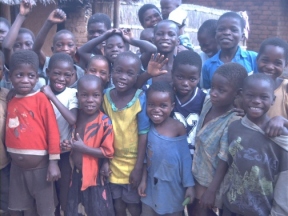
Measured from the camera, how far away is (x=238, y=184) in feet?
7.67

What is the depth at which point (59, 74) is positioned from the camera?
2.91 m

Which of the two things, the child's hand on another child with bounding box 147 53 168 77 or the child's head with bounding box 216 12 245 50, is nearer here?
the child's hand on another child with bounding box 147 53 168 77

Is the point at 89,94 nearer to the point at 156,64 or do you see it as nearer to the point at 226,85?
the point at 156,64

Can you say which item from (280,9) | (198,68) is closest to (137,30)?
(280,9)

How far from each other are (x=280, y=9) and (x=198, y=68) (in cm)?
724

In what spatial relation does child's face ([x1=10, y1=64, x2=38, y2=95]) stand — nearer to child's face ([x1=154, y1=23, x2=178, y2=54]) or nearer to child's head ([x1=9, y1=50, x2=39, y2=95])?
child's head ([x1=9, y1=50, x2=39, y2=95])

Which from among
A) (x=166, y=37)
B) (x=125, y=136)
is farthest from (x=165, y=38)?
(x=125, y=136)

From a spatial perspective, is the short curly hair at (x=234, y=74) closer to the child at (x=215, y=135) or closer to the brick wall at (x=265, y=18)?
the child at (x=215, y=135)

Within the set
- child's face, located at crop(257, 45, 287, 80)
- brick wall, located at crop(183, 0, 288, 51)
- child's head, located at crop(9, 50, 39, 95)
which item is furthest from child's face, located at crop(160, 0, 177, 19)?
brick wall, located at crop(183, 0, 288, 51)

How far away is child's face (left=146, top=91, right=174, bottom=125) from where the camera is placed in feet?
8.66

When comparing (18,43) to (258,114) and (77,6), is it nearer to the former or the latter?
(258,114)

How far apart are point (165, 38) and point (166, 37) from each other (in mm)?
13

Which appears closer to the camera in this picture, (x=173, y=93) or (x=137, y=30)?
(x=173, y=93)

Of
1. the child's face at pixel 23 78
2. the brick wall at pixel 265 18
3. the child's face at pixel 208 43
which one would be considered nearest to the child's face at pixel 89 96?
the child's face at pixel 23 78
